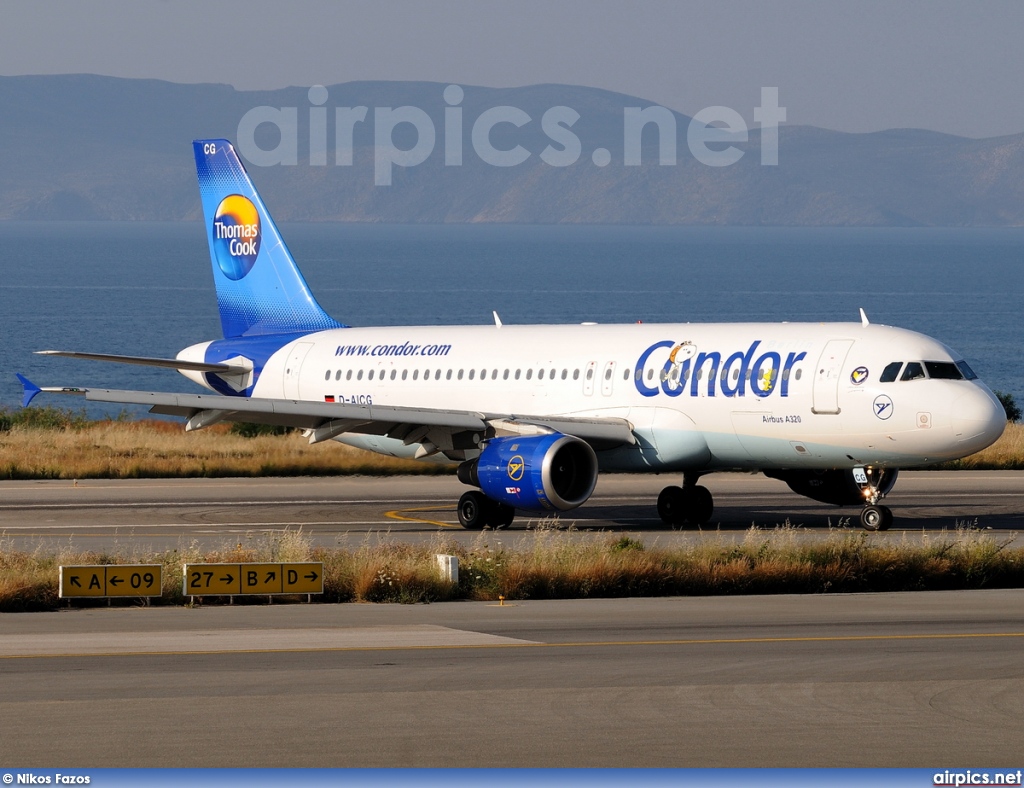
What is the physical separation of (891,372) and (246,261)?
713 inches

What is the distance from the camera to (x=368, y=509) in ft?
119

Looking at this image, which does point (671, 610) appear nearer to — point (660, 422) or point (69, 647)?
point (69, 647)

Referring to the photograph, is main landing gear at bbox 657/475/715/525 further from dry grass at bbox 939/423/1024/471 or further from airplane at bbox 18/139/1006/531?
dry grass at bbox 939/423/1024/471

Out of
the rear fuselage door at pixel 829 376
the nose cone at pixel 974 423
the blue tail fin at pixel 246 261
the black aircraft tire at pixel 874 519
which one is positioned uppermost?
the blue tail fin at pixel 246 261

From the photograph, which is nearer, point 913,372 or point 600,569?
point 600,569

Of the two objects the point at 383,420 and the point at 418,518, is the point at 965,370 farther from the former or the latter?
the point at 418,518

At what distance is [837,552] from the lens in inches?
944

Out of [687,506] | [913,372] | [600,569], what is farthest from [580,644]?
[687,506]

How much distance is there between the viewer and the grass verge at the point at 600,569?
21.8 meters

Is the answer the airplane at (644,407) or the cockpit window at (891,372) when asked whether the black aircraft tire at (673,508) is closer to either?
the airplane at (644,407)

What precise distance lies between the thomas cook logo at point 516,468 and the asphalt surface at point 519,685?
27.4 ft

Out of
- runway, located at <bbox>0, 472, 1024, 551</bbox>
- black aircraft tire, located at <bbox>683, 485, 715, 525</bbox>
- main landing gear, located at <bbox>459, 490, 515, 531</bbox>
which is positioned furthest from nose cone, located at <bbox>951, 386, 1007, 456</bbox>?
main landing gear, located at <bbox>459, 490, 515, 531</bbox>

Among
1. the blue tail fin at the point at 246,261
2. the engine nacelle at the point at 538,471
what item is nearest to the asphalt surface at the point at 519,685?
the engine nacelle at the point at 538,471

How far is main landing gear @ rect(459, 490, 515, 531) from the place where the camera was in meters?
31.8
